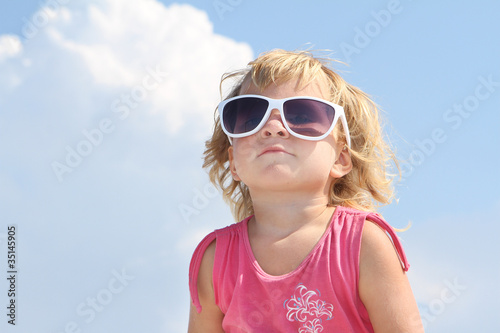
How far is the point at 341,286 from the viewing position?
308cm

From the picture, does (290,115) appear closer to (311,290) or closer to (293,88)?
(293,88)

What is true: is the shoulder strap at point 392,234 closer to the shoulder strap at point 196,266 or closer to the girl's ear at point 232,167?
the girl's ear at point 232,167

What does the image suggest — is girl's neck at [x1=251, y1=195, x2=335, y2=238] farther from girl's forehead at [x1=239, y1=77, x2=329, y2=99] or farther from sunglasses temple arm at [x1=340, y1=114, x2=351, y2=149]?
girl's forehead at [x1=239, y1=77, x2=329, y2=99]

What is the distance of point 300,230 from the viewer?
332 centimetres

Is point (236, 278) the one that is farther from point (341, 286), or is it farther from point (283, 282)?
point (341, 286)

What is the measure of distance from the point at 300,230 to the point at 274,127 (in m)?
0.60

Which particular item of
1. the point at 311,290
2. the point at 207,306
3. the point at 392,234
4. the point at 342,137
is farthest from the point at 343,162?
the point at 207,306

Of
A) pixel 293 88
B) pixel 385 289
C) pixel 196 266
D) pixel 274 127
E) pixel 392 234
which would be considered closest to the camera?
pixel 385 289

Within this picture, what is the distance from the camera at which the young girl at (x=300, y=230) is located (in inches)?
121

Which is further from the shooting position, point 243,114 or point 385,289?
point 243,114

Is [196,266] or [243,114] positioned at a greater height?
[243,114]

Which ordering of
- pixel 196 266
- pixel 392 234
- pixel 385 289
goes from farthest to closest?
1. pixel 196 266
2. pixel 392 234
3. pixel 385 289

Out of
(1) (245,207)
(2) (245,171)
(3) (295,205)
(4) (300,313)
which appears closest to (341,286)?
(4) (300,313)

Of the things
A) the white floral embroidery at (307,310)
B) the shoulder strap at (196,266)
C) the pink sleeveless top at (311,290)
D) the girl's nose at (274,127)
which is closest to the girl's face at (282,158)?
the girl's nose at (274,127)
